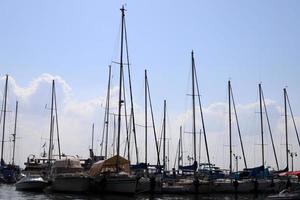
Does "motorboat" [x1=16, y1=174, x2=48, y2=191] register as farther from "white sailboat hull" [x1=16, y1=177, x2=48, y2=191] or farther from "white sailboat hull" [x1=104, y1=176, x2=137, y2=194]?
"white sailboat hull" [x1=104, y1=176, x2=137, y2=194]

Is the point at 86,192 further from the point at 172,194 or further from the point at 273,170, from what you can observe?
the point at 273,170

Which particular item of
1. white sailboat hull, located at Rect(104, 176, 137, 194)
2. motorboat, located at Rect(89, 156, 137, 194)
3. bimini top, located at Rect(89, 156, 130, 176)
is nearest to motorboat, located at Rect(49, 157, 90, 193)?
motorboat, located at Rect(89, 156, 137, 194)

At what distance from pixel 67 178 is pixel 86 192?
2.85 meters

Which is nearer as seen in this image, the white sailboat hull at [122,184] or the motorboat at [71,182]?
the white sailboat hull at [122,184]

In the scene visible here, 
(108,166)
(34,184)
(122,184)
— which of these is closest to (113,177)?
(122,184)

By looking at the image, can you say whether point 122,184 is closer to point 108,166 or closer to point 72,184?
point 108,166

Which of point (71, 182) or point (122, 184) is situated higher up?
point (71, 182)

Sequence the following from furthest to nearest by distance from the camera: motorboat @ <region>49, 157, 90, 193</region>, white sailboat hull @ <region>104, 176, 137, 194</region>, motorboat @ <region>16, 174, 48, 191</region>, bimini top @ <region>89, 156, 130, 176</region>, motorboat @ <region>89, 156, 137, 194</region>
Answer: motorboat @ <region>16, 174, 48, 191</region>, motorboat @ <region>49, 157, 90, 193</region>, bimini top @ <region>89, 156, 130, 176</region>, motorboat @ <region>89, 156, 137, 194</region>, white sailboat hull @ <region>104, 176, 137, 194</region>

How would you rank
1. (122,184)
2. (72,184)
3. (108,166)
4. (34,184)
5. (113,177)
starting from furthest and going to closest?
(34,184), (72,184), (108,166), (113,177), (122,184)

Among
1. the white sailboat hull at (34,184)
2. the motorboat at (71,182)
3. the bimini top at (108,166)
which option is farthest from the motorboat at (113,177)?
the white sailboat hull at (34,184)

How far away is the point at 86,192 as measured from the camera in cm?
5719

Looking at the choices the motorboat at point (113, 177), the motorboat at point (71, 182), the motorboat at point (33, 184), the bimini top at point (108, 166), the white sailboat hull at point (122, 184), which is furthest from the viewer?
the motorboat at point (33, 184)

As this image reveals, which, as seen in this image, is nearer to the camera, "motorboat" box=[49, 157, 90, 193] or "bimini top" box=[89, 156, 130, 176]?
"bimini top" box=[89, 156, 130, 176]

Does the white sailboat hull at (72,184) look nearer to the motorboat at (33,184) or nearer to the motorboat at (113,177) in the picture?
the motorboat at (113,177)
